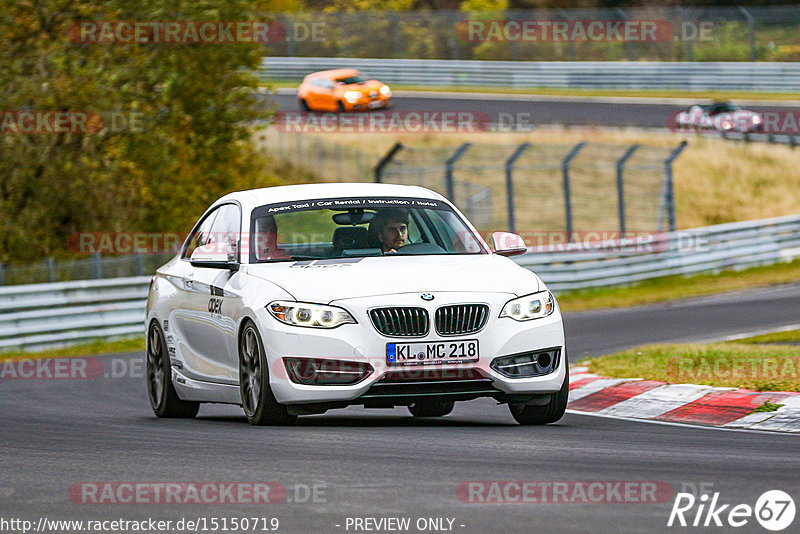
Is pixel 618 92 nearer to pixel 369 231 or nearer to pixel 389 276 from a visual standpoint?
pixel 369 231

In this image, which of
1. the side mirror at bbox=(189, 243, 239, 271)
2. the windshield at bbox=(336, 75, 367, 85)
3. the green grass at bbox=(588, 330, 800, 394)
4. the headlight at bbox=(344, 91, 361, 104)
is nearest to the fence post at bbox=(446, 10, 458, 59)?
the windshield at bbox=(336, 75, 367, 85)

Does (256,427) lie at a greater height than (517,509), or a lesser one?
lesser

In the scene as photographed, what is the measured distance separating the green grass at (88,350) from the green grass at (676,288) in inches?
295

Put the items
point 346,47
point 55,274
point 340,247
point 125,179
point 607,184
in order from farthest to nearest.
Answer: point 346,47
point 607,184
point 125,179
point 55,274
point 340,247

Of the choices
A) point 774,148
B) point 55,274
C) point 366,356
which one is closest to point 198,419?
point 366,356

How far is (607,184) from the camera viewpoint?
40656 millimetres

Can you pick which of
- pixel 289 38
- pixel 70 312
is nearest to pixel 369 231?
pixel 70 312

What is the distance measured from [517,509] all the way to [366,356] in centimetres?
273

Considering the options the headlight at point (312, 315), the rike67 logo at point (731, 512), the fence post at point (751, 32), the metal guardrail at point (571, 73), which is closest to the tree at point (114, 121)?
the headlight at point (312, 315)

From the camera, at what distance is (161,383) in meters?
11.3

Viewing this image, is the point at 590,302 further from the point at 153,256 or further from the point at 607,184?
the point at 607,184

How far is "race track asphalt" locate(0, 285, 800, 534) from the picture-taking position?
6074mm

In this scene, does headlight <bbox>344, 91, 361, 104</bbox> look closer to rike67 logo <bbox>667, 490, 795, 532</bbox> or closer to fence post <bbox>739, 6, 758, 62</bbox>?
fence post <bbox>739, 6, 758, 62</bbox>

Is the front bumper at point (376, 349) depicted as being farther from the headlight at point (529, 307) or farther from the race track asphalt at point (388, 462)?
the race track asphalt at point (388, 462)
